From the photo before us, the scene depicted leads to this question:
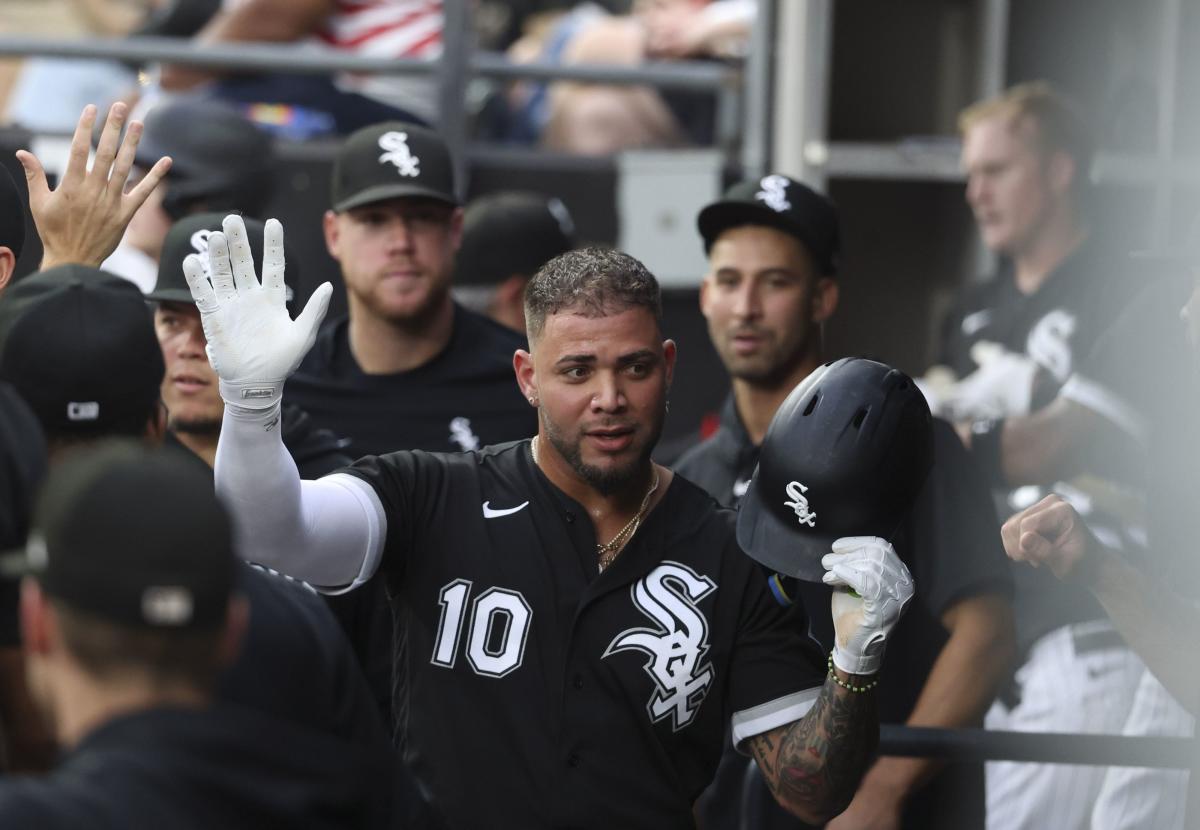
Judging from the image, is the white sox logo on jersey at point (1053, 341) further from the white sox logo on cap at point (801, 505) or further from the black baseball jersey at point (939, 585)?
the white sox logo on cap at point (801, 505)

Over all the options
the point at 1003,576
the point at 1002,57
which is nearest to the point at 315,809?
the point at 1003,576

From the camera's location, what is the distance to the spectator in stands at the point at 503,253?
5.61 metres

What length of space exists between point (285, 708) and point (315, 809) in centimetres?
38

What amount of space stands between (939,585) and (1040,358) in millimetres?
1349

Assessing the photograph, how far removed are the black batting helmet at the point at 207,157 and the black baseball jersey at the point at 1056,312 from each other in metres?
2.36

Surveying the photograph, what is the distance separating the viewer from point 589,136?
718 cm

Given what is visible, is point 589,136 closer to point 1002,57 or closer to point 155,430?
point 1002,57

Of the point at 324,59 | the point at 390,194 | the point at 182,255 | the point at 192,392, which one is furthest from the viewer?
the point at 324,59

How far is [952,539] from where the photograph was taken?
4.32 meters

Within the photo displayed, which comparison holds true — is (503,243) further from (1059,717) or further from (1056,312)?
(1059,717)

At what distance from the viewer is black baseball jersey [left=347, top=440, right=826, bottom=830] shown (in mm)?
3254

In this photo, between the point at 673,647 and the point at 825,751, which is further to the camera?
Answer: the point at 673,647

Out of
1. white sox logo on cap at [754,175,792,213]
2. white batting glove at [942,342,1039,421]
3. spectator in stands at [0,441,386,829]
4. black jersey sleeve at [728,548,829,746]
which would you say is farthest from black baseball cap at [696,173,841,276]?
spectator in stands at [0,441,386,829]

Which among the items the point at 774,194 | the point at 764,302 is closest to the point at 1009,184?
the point at 774,194
